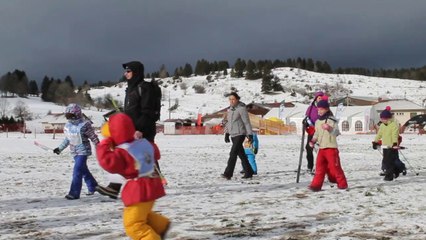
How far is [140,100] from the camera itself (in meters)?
7.01

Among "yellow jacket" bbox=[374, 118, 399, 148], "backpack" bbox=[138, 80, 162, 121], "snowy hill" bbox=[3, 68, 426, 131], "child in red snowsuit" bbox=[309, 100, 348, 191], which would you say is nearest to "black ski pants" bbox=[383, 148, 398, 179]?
"yellow jacket" bbox=[374, 118, 399, 148]

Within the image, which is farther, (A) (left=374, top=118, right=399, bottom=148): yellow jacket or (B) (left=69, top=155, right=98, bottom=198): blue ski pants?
(A) (left=374, top=118, right=399, bottom=148): yellow jacket

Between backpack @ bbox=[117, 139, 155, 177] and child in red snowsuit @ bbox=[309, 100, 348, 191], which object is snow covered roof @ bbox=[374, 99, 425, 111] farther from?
backpack @ bbox=[117, 139, 155, 177]

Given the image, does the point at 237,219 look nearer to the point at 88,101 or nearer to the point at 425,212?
the point at 425,212

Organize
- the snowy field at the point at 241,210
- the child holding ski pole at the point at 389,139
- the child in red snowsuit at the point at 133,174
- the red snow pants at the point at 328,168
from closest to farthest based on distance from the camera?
the child in red snowsuit at the point at 133,174 < the snowy field at the point at 241,210 < the red snow pants at the point at 328,168 < the child holding ski pole at the point at 389,139

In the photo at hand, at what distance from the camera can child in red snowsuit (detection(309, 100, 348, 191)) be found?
29.0 feet

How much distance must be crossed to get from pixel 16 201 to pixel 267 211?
3848 millimetres

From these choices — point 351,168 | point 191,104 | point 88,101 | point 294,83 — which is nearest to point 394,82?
point 294,83

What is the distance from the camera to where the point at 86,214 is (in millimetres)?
6773

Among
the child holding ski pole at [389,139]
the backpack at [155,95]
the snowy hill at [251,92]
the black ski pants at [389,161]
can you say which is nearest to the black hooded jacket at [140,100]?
the backpack at [155,95]

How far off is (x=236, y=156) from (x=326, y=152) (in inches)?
94.9

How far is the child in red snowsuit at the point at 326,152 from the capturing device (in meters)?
8.84

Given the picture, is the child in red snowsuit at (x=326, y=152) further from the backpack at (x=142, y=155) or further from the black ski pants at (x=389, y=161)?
the backpack at (x=142, y=155)

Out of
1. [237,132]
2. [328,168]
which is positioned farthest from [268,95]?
[328,168]
